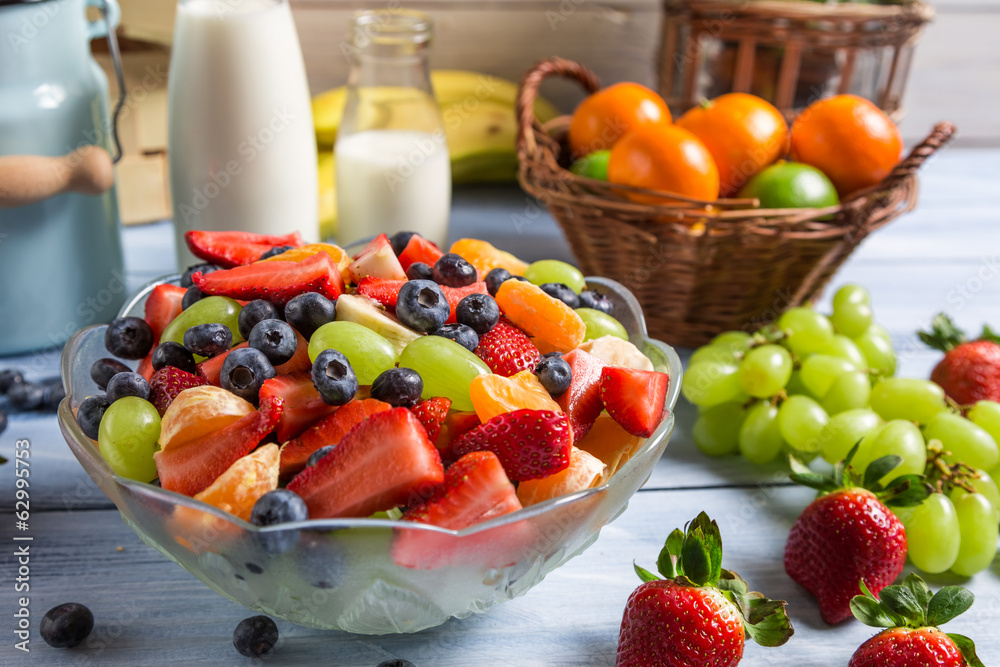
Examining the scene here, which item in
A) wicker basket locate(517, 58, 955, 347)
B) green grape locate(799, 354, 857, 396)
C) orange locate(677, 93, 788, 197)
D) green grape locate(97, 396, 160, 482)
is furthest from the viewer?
orange locate(677, 93, 788, 197)

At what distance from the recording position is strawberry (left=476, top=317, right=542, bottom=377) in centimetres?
71

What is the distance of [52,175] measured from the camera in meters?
1.01

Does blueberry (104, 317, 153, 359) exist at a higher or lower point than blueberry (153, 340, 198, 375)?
lower

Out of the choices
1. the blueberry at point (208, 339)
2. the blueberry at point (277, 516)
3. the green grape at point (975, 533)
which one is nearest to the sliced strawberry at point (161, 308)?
the blueberry at point (208, 339)

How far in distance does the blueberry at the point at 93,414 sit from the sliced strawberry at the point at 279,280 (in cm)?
15

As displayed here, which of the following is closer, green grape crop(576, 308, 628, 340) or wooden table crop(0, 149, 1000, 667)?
wooden table crop(0, 149, 1000, 667)

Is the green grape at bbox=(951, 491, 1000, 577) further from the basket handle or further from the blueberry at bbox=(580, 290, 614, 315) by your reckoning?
the basket handle

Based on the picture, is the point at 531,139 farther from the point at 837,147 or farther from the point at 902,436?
the point at 902,436

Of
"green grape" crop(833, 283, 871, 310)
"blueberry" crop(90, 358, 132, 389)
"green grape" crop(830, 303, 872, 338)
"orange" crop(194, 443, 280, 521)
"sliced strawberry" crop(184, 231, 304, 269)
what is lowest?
"green grape" crop(830, 303, 872, 338)

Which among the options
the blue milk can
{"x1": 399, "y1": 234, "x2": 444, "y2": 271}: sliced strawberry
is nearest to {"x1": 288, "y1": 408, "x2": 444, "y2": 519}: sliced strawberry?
{"x1": 399, "y1": 234, "x2": 444, "y2": 271}: sliced strawberry

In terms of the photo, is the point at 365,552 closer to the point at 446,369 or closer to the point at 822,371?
the point at 446,369

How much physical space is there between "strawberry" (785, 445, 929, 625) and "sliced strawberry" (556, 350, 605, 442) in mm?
224

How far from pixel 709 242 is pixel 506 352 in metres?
0.46

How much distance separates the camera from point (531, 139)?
4.08 feet
